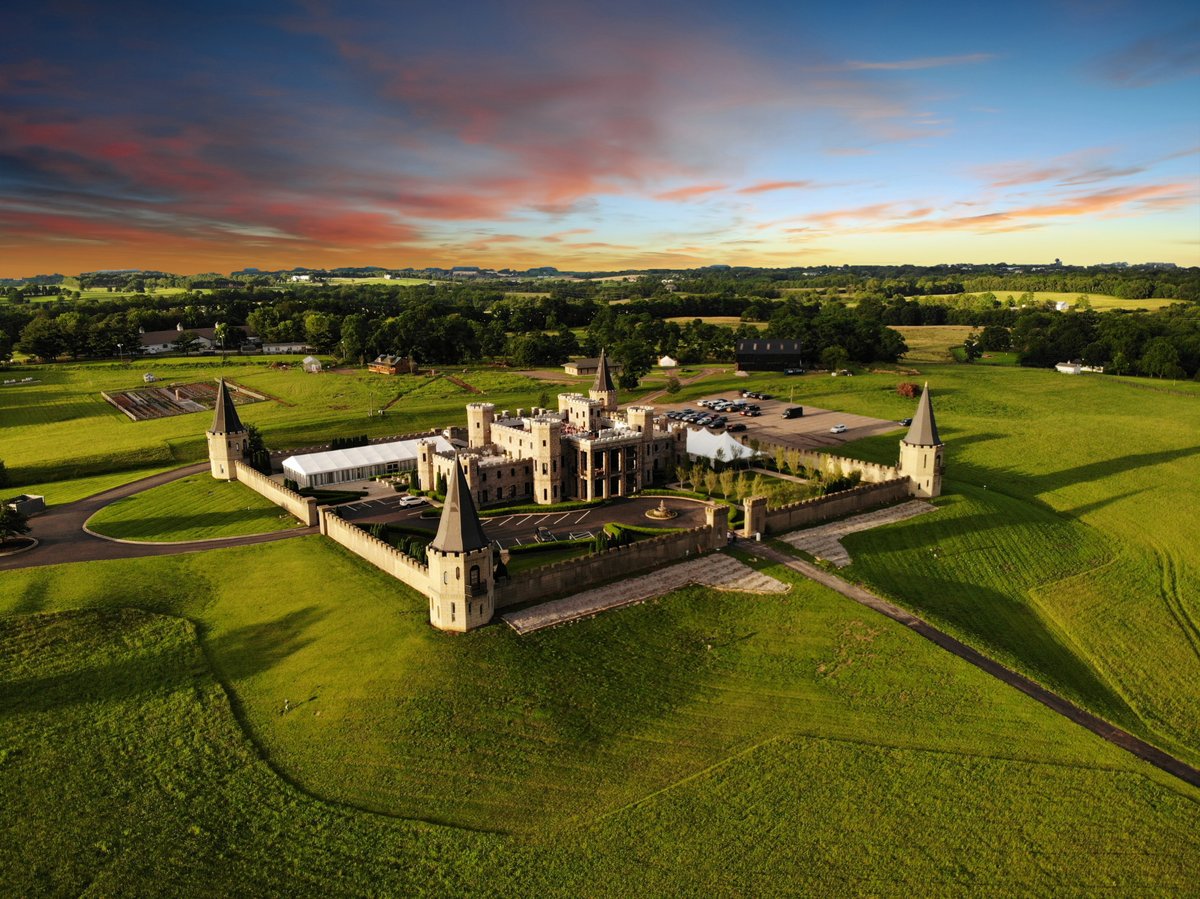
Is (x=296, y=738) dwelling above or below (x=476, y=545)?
below

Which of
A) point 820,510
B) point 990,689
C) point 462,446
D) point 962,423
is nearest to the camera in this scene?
point 990,689

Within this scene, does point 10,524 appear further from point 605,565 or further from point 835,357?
point 835,357

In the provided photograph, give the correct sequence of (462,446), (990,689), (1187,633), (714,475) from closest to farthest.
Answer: (990,689) → (1187,633) → (714,475) → (462,446)

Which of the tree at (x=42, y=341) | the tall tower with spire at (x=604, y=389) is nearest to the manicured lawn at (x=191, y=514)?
the tall tower with spire at (x=604, y=389)

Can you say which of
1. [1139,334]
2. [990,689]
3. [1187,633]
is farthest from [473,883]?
[1139,334]

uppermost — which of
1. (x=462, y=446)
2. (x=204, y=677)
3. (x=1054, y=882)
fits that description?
(x=462, y=446)

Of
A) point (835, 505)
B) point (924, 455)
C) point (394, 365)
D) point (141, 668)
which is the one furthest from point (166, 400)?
point (924, 455)

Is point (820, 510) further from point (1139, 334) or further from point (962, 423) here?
point (1139, 334)

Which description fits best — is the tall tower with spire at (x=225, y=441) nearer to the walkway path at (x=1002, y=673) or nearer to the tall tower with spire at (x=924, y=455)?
the walkway path at (x=1002, y=673)

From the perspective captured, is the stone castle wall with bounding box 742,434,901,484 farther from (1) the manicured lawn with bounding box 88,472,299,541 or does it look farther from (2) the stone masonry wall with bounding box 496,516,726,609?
(1) the manicured lawn with bounding box 88,472,299,541
